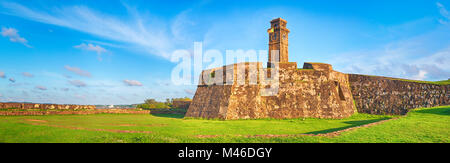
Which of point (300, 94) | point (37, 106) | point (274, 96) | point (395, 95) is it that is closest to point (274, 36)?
point (300, 94)

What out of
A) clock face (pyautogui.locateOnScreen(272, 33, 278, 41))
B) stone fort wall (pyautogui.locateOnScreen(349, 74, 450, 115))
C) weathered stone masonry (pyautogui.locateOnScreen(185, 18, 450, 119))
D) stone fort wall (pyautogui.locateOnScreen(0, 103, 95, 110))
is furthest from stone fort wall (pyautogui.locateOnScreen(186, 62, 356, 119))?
stone fort wall (pyautogui.locateOnScreen(0, 103, 95, 110))

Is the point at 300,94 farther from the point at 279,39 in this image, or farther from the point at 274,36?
the point at 274,36

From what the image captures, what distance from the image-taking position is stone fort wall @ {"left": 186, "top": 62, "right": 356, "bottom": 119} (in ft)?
60.8

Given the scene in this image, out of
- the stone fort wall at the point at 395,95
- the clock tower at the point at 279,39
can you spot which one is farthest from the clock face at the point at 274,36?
the stone fort wall at the point at 395,95

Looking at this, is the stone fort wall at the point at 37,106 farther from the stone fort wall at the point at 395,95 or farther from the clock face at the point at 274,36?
the stone fort wall at the point at 395,95

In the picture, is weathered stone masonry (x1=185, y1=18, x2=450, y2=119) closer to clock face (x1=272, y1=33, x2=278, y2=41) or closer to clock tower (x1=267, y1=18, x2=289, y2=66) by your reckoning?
clock tower (x1=267, y1=18, x2=289, y2=66)

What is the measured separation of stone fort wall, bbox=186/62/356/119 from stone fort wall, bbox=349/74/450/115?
3.30 m

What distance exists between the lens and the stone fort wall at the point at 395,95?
2175 centimetres

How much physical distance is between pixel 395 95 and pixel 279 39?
13.8 meters

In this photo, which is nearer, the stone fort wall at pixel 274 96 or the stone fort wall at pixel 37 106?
the stone fort wall at pixel 37 106

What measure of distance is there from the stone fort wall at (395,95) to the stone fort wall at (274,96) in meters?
3.30
